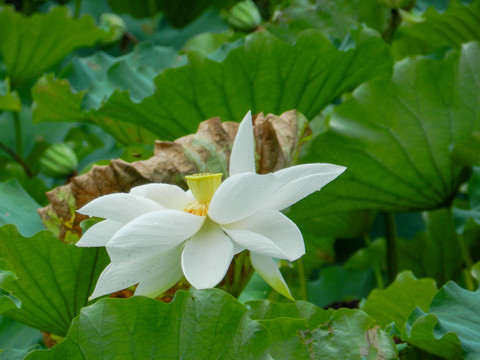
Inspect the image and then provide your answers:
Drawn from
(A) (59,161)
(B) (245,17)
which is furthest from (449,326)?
(B) (245,17)

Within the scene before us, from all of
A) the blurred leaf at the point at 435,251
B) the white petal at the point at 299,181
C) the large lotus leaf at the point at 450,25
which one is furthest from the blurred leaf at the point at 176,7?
the white petal at the point at 299,181

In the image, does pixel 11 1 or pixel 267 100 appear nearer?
pixel 267 100

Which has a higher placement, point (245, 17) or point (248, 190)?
point (248, 190)

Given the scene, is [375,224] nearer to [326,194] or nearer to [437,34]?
[437,34]

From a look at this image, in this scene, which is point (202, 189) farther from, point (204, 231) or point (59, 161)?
point (59, 161)

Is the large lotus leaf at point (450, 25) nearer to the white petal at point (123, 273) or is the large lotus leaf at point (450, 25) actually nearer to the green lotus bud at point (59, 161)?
the green lotus bud at point (59, 161)

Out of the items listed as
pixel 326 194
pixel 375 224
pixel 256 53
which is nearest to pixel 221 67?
pixel 256 53

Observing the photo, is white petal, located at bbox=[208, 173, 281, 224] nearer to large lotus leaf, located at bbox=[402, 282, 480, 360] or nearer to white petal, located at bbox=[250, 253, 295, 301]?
white petal, located at bbox=[250, 253, 295, 301]
